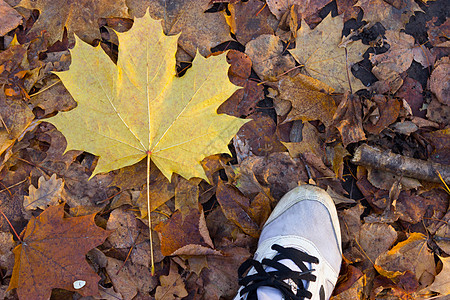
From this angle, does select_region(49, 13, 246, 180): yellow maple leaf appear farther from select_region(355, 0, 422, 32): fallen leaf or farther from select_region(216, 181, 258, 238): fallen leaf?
select_region(355, 0, 422, 32): fallen leaf

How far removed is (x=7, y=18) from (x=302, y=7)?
1.96 meters

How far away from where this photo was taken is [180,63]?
6.84ft

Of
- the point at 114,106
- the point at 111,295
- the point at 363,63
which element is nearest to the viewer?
the point at 114,106

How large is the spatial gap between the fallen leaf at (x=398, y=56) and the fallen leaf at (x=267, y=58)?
62cm

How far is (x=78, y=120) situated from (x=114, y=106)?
8.3 inches

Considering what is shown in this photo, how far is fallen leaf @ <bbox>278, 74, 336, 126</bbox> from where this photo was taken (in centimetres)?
201

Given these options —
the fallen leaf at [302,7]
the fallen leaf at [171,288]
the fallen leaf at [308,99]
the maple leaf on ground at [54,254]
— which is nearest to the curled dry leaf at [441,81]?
the fallen leaf at [308,99]

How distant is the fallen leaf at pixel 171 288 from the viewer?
1.87 metres

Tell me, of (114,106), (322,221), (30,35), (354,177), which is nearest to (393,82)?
(354,177)

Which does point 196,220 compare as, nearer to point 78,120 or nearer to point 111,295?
point 111,295

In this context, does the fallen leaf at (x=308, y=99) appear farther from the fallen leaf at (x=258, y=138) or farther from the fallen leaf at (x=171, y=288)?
the fallen leaf at (x=171, y=288)

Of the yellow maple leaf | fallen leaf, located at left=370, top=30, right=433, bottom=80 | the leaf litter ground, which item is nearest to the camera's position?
the yellow maple leaf

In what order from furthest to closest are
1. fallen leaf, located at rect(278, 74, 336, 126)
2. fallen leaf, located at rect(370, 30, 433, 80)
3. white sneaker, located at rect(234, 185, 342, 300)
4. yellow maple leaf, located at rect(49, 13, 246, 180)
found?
fallen leaf, located at rect(370, 30, 433, 80) < fallen leaf, located at rect(278, 74, 336, 126) < white sneaker, located at rect(234, 185, 342, 300) < yellow maple leaf, located at rect(49, 13, 246, 180)

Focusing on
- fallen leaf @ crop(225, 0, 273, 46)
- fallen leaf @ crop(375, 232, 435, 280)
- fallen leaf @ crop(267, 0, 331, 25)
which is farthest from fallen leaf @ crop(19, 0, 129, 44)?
fallen leaf @ crop(375, 232, 435, 280)
